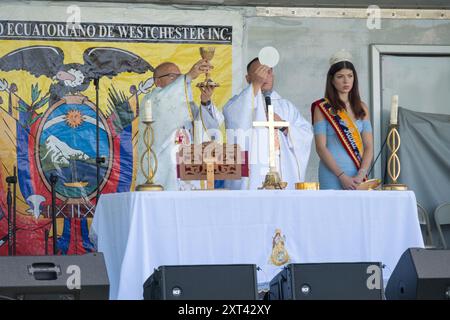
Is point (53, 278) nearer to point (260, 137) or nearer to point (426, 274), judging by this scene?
point (426, 274)

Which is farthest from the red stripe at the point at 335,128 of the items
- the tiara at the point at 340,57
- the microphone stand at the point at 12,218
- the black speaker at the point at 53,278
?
the black speaker at the point at 53,278

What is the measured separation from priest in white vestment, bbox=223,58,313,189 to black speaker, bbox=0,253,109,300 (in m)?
2.96

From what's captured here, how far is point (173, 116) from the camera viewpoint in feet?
29.9

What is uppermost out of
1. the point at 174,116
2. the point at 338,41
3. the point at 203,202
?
the point at 338,41

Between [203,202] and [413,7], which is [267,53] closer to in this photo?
[413,7]

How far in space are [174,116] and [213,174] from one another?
2.41 metres

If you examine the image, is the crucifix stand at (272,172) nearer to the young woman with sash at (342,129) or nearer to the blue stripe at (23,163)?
the young woman with sash at (342,129)

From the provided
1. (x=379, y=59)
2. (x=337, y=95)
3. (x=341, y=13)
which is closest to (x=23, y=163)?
(x=337, y=95)

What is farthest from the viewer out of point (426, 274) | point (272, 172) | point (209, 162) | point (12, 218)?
point (12, 218)

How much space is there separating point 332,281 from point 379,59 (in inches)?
182
